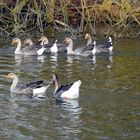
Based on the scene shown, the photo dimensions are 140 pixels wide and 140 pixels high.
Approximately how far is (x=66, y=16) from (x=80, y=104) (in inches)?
557

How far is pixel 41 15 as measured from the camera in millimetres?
32469

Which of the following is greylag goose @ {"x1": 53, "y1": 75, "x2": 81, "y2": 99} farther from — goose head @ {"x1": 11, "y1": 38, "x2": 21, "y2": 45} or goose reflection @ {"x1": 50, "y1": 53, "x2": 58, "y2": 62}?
goose head @ {"x1": 11, "y1": 38, "x2": 21, "y2": 45}

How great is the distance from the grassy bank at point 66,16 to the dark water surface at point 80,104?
15.3ft

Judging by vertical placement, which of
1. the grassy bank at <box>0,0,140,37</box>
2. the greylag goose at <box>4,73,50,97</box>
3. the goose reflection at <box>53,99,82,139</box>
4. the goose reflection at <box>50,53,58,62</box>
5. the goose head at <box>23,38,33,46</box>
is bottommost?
the goose reflection at <box>53,99,82,139</box>

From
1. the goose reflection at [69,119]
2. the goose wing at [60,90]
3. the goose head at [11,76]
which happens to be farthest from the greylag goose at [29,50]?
the goose reflection at [69,119]

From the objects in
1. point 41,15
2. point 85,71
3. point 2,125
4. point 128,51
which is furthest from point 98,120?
point 41,15

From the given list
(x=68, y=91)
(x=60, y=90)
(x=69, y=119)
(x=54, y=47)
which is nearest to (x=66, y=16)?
(x=54, y=47)

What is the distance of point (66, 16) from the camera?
32.3 metres

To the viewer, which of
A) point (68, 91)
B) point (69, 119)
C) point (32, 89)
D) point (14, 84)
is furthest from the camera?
point (14, 84)

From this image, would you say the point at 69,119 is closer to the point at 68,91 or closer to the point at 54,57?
the point at 68,91

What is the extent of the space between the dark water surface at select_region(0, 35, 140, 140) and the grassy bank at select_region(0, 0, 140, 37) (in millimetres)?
4656

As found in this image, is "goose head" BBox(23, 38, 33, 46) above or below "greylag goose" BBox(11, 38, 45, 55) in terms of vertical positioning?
above

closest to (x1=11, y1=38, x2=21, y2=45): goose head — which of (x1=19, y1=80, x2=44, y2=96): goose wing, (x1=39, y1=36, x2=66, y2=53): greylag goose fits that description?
(x1=39, y1=36, x2=66, y2=53): greylag goose

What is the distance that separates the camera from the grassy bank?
31.4 metres
